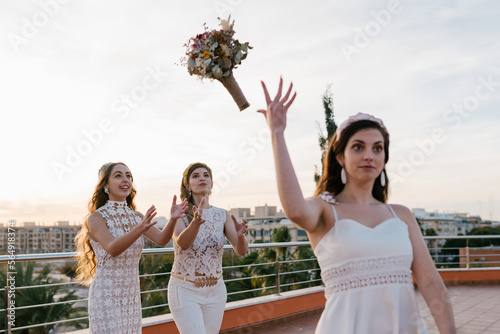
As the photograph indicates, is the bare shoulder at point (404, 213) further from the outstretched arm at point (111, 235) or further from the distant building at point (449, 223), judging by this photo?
the distant building at point (449, 223)

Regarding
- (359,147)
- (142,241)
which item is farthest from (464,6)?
(359,147)

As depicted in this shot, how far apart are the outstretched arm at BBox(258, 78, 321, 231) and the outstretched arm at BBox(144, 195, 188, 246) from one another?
2059 millimetres

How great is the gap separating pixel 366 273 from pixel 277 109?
64 cm

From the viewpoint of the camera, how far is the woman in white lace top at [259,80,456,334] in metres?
1.67

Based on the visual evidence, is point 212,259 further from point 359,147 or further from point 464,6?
point 464,6

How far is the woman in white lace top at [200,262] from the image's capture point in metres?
3.50

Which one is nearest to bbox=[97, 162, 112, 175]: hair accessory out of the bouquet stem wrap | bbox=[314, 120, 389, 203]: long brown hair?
the bouquet stem wrap

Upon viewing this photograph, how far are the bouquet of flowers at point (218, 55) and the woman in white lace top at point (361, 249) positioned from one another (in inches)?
40.8

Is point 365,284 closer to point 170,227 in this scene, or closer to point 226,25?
point 226,25

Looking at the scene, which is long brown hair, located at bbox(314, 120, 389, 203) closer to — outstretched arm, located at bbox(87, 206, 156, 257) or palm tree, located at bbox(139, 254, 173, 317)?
outstretched arm, located at bbox(87, 206, 156, 257)

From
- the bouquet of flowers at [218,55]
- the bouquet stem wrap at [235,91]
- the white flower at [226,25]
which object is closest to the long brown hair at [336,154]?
the bouquet stem wrap at [235,91]

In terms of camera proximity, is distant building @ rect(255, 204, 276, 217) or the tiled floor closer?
the tiled floor

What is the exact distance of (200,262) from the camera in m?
3.69

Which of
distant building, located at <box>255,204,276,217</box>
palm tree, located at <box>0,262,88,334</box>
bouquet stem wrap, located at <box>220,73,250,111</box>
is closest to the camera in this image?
bouquet stem wrap, located at <box>220,73,250,111</box>
